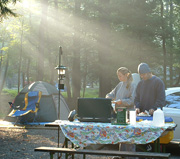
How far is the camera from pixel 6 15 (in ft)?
42.2

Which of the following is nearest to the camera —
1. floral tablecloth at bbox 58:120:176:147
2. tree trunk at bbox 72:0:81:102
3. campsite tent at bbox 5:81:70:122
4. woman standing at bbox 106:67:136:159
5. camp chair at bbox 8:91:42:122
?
floral tablecloth at bbox 58:120:176:147

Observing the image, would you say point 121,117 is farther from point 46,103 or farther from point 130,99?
Answer: point 46,103

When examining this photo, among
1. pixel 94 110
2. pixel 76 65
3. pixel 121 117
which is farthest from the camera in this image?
pixel 76 65

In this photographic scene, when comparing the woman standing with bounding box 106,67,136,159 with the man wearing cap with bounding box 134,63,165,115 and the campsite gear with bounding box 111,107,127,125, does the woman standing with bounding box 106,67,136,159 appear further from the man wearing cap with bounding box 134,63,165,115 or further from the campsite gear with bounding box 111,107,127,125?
the campsite gear with bounding box 111,107,127,125

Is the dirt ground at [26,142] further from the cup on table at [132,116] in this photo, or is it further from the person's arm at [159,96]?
the cup on table at [132,116]

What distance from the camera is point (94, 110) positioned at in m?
5.66

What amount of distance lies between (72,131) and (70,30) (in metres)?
25.1

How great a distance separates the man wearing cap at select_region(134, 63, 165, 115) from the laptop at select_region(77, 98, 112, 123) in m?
1.14

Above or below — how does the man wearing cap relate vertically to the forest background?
below

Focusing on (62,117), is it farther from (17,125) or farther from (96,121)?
(96,121)

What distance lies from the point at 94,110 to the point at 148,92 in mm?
1494

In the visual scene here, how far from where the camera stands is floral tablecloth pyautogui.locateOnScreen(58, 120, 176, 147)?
17.5 feet

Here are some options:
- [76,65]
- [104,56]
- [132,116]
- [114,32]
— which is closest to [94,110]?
[132,116]

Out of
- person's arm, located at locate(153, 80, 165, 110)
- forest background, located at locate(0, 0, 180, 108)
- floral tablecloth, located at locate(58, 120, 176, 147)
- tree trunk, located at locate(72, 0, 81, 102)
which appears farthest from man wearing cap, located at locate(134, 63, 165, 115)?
tree trunk, located at locate(72, 0, 81, 102)
